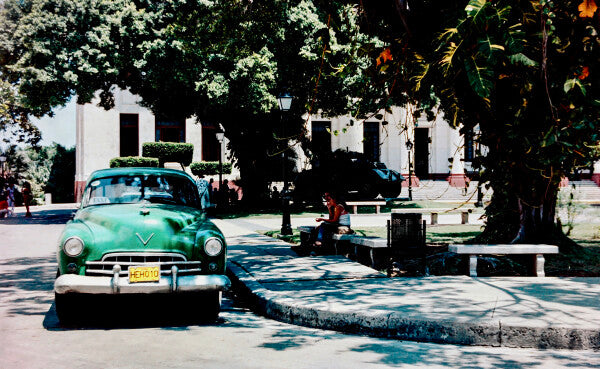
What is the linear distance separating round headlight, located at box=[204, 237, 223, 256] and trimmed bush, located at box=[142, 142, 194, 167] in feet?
115

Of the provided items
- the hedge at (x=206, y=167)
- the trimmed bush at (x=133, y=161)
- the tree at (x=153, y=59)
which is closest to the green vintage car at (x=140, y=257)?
the tree at (x=153, y=59)

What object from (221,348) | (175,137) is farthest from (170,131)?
(221,348)

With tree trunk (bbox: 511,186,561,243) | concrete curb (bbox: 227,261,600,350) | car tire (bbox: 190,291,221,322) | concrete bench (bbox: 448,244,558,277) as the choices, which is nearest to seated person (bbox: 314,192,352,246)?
concrete bench (bbox: 448,244,558,277)

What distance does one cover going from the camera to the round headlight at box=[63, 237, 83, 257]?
20.4 feet

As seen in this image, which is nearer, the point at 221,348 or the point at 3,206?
the point at 221,348

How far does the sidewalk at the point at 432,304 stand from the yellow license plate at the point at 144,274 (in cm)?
155

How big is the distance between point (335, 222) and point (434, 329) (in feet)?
18.0

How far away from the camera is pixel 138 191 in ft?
25.2

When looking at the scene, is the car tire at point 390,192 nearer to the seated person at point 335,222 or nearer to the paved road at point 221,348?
the seated person at point 335,222

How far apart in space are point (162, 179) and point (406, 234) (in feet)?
13.0

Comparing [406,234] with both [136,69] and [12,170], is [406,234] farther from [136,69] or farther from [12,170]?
[12,170]

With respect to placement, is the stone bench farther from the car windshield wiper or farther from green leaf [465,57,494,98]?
green leaf [465,57,494,98]

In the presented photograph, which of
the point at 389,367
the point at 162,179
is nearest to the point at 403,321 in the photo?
the point at 389,367

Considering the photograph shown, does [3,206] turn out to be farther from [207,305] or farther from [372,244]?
[207,305]
